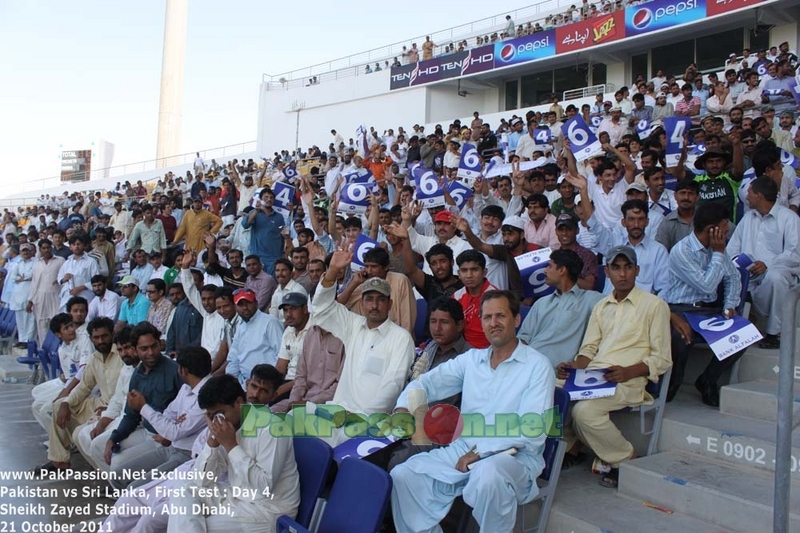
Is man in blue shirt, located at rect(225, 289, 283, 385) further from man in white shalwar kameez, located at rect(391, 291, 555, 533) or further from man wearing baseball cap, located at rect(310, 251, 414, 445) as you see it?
man in white shalwar kameez, located at rect(391, 291, 555, 533)

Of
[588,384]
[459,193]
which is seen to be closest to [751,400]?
[588,384]

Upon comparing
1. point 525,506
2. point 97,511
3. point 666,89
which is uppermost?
point 666,89

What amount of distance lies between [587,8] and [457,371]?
2178cm

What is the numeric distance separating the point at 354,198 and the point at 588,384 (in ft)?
14.0

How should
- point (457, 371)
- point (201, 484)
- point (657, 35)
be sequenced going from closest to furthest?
point (201, 484) < point (457, 371) < point (657, 35)

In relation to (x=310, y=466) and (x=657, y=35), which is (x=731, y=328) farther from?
(x=657, y=35)

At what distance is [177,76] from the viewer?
40375 mm

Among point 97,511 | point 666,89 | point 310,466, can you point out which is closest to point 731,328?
point 310,466

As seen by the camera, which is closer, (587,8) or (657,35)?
(657,35)

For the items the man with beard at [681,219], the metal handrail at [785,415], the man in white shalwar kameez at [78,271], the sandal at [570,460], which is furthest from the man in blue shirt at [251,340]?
the man in white shalwar kameez at [78,271]

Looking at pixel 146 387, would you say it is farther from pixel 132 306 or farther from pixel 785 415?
pixel 785 415

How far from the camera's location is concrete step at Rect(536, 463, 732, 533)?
3.00m

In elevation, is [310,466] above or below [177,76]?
below

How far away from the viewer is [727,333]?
3.85 metres
